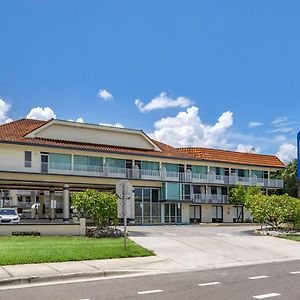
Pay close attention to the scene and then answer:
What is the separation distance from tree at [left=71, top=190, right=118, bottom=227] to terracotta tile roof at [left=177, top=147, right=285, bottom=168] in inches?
1086

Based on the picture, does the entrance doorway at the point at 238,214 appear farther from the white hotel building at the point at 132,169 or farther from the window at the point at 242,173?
the window at the point at 242,173

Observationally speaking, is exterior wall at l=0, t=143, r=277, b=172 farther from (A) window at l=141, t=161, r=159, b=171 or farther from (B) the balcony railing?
(A) window at l=141, t=161, r=159, b=171

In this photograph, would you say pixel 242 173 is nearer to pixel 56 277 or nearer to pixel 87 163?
pixel 87 163

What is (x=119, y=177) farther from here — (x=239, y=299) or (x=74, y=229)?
(x=239, y=299)

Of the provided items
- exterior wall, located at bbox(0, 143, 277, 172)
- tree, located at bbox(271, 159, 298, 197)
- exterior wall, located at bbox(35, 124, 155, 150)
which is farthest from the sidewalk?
tree, located at bbox(271, 159, 298, 197)

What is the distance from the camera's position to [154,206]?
161 ft

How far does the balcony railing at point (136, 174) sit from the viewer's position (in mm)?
41750

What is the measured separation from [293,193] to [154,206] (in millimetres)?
26442


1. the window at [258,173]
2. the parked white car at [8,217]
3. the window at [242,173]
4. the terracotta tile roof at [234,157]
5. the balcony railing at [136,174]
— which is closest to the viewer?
the parked white car at [8,217]

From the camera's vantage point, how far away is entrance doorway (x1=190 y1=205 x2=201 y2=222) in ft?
175

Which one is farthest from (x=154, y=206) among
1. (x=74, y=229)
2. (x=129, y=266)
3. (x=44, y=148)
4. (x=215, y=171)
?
(x=129, y=266)

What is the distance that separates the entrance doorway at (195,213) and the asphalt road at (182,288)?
39.3m

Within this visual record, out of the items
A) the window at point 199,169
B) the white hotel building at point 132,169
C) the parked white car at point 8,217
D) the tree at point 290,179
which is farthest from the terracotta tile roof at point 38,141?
the tree at point 290,179

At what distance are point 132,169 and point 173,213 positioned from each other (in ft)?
22.6
